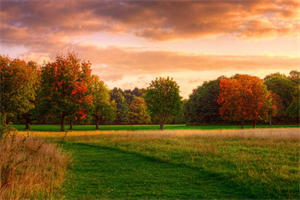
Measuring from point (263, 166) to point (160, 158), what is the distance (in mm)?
5647

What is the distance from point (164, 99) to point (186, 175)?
111 ft

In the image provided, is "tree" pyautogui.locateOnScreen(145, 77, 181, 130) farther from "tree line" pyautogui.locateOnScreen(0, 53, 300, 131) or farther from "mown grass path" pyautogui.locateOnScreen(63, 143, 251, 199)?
"mown grass path" pyautogui.locateOnScreen(63, 143, 251, 199)

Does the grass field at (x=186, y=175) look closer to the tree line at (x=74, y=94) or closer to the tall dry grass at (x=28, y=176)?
the tall dry grass at (x=28, y=176)

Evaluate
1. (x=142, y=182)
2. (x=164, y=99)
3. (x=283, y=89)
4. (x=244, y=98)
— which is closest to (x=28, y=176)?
(x=142, y=182)

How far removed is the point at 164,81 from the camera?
155ft

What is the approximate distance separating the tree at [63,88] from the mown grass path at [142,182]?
27.1 m

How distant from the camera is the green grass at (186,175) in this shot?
32.4ft

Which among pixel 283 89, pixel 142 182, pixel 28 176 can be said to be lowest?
pixel 142 182

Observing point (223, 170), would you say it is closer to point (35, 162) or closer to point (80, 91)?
point (35, 162)

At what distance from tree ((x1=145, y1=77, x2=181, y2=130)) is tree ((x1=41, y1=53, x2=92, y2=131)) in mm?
10307

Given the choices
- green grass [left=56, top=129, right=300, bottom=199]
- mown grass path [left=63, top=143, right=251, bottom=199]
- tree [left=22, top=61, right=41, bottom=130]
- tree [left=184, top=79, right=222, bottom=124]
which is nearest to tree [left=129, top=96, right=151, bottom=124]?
tree [left=184, top=79, right=222, bottom=124]

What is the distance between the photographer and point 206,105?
7362cm

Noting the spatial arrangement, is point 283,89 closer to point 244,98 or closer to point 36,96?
point 244,98

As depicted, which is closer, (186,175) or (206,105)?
(186,175)
